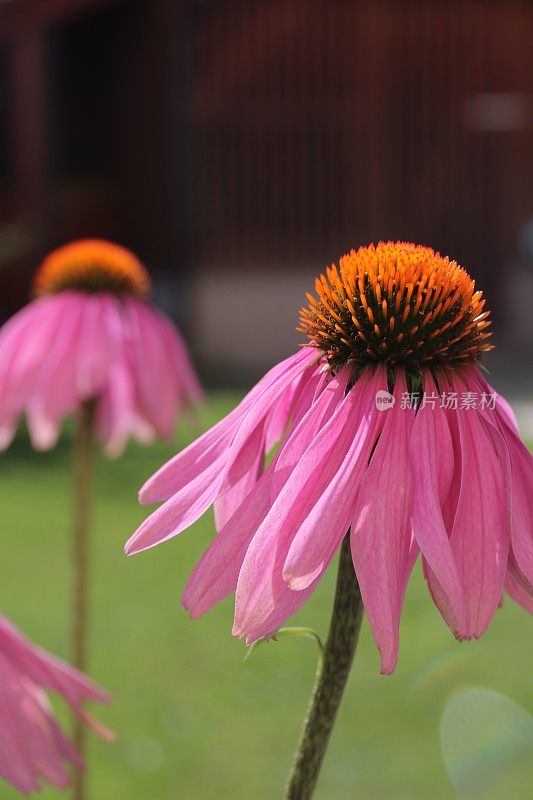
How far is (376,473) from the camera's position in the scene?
693 mm

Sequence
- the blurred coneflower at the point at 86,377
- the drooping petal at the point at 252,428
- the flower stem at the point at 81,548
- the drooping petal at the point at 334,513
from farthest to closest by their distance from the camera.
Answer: the blurred coneflower at the point at 86,377
the flower stem at the point at 81,548
the drooping petal at the point at 252,428
the drooping petal at the point at 334,513

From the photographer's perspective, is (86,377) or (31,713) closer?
(31,713)

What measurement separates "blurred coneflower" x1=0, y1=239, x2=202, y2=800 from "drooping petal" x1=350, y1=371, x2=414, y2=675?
71cm

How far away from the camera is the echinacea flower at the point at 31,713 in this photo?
795 millimetres

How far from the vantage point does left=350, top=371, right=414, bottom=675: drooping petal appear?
0.65 m

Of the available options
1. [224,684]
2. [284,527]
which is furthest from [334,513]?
[224,684]

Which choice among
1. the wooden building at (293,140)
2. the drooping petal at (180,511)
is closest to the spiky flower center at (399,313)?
the drooping petal at (180,511)

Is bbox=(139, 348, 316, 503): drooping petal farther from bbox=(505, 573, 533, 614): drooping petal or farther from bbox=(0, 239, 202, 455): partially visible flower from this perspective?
bbox=(0, 239, 202, 455): partially visible flower

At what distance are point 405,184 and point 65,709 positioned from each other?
22.5ft

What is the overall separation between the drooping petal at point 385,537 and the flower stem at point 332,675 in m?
0.06

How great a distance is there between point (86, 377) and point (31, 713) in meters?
0.75

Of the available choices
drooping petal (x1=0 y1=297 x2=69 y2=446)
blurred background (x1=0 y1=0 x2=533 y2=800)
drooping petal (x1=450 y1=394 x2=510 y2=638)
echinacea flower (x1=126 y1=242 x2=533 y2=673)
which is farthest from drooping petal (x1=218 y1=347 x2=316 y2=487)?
blurred background (x1=0 y1=0 x2=533 y2=800)

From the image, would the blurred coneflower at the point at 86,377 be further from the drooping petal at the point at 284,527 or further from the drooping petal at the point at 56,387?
the drooping petal at the point at 284,527

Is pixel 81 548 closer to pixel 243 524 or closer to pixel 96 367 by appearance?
pixel 96 367
